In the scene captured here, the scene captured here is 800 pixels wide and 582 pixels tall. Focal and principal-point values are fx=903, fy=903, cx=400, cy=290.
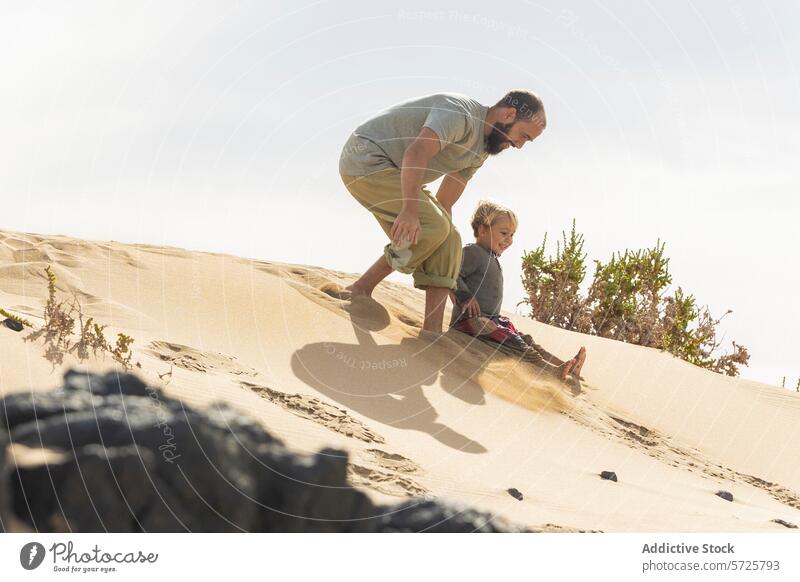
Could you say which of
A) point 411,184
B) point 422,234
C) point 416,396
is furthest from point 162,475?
point 422,234

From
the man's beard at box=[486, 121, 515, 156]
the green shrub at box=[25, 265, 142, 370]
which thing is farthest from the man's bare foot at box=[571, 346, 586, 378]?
the green shrub at box=[25, 265, 142, 370]

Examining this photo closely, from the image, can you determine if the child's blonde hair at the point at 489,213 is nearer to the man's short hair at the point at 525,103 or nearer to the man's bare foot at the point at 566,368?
the man's short hair at the point at 525,103

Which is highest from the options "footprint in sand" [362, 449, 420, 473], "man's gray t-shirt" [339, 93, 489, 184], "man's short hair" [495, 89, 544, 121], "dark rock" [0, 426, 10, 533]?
"man's short hair" [495, 89, 544, 121]

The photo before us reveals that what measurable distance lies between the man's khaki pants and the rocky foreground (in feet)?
6.82

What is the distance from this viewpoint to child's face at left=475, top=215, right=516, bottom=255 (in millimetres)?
5852

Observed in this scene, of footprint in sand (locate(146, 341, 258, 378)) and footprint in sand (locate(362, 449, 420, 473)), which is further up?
footprint in sand (locate(362, 449, 420, 473))

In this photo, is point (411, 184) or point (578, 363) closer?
point (411, 184)

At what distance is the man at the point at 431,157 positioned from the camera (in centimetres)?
530

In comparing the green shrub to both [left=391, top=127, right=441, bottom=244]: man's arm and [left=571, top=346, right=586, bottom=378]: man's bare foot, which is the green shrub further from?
[left=571, top=346, right=586, bottom=378]: man's bare foot

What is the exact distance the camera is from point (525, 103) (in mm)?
5406

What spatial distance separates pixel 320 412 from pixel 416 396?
2.71 ft

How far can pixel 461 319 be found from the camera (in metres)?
5.79

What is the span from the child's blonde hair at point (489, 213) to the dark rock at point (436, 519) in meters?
2.77

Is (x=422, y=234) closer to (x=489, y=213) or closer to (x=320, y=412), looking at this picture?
(x=489, y=213)
